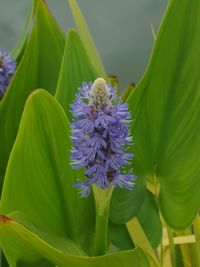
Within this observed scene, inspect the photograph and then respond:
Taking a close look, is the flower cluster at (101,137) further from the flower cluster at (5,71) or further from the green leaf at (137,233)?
the flower cluster at (5,71)

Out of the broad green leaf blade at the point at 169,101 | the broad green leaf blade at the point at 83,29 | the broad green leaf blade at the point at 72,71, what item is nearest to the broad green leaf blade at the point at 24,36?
the broad green leaf blade at the point at 83,29

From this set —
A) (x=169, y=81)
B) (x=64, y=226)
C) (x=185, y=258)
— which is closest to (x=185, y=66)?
(x=169, y=81)

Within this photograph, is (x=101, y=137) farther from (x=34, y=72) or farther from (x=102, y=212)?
(x=34, y=72)

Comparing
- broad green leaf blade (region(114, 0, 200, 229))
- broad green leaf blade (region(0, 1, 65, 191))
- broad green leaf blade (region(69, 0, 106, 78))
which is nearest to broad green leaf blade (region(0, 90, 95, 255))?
broad green leaf blade (region(114, 0, 200, 229))

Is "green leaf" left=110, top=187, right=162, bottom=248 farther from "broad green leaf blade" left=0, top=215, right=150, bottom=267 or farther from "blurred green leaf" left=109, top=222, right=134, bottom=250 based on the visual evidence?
"broad green leaf blade" left=0, top=215, right=150, bottom=267

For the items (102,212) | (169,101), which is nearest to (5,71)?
(169,101)

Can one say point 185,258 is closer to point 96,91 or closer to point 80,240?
point 80,240
